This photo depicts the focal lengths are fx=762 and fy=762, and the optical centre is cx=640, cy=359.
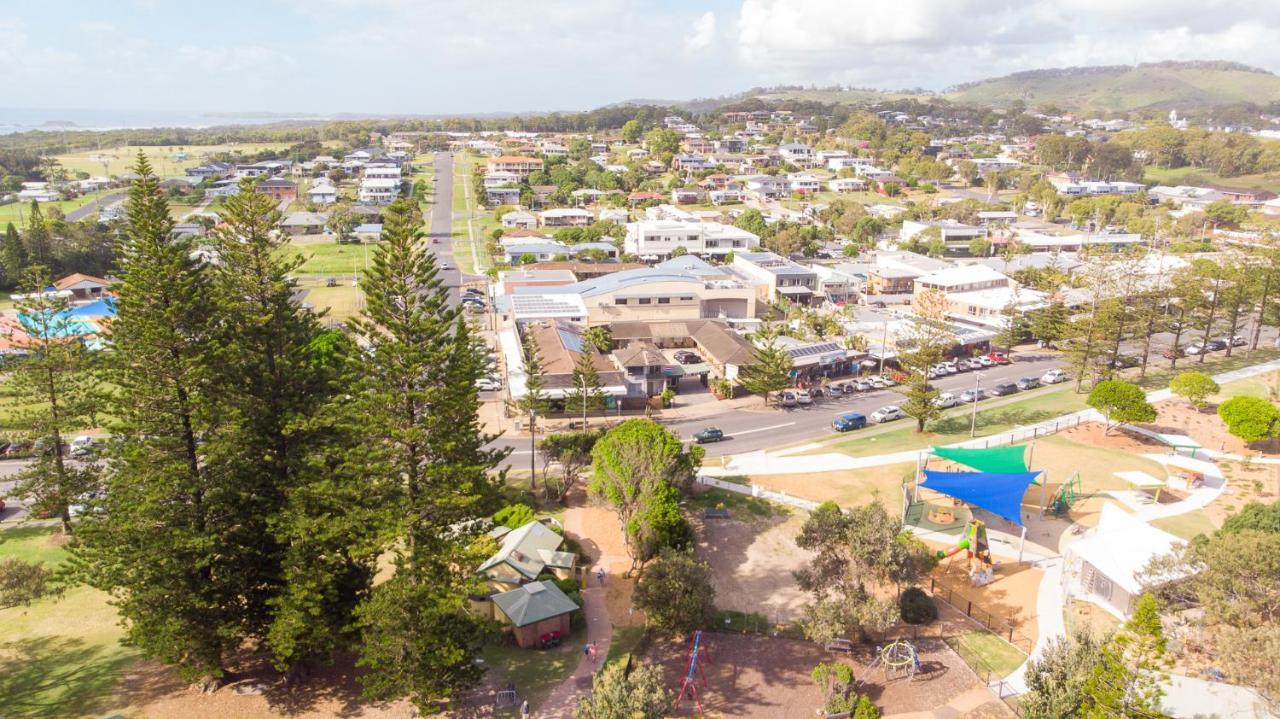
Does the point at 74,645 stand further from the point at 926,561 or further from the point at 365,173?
the point at 365,173

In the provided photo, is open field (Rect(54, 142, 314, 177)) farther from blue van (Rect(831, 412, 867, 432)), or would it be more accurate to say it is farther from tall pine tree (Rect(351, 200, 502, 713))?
tall pine tree (Rect(351, 200, 502, 713))

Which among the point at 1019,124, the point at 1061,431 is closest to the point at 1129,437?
the point at 1061,431

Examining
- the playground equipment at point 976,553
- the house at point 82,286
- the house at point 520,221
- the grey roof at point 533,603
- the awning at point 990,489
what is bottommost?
the playground equipment at point 976,553

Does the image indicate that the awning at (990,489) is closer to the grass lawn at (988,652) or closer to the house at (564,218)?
the grass lawn at (988,652)

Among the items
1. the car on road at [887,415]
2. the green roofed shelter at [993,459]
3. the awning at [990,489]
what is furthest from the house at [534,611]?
the car on road at [887,415]

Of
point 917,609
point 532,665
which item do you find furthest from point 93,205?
point 917,609

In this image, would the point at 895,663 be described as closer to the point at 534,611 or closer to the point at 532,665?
the point at 532,665
